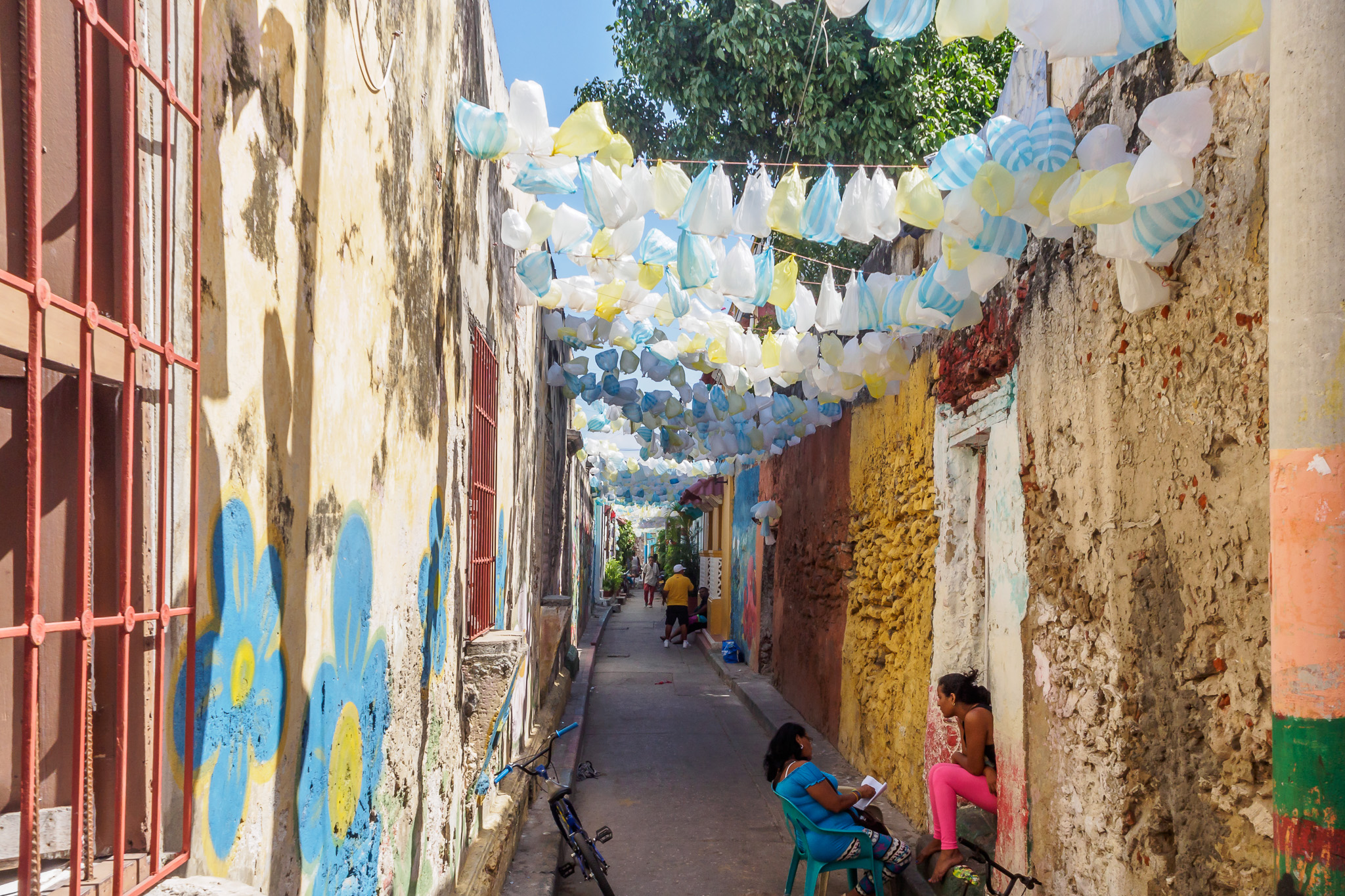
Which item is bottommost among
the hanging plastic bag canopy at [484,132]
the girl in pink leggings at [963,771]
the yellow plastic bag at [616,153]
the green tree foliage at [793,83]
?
the girl in pink leggings at [963,771]

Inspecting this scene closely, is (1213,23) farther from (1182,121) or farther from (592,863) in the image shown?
(592,863)

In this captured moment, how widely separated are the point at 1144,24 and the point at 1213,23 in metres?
0.41

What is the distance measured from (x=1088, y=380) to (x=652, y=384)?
692 centimetres

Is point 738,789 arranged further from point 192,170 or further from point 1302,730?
point 192,170

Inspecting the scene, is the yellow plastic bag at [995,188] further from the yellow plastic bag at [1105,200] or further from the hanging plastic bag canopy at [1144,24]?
the hanging plastic bag canopy at [1144,24]

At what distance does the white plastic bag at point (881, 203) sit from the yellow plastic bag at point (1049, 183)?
90cm

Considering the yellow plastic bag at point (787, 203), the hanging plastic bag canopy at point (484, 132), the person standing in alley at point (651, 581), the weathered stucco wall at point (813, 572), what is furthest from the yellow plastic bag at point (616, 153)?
the person standing in alley at point (651, 581)

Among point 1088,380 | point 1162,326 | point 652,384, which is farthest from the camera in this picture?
point 652,384

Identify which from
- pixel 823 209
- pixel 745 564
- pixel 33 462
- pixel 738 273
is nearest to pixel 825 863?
pixel 738 273

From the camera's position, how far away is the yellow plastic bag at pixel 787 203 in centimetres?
444

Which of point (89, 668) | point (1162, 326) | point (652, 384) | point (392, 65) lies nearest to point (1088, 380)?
point (1162, 326)

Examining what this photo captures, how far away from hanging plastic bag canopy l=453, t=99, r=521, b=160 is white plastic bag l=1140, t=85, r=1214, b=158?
2626 millimetres

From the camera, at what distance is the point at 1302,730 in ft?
6.68

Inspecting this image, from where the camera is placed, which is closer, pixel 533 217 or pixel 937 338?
pixel 533 217
